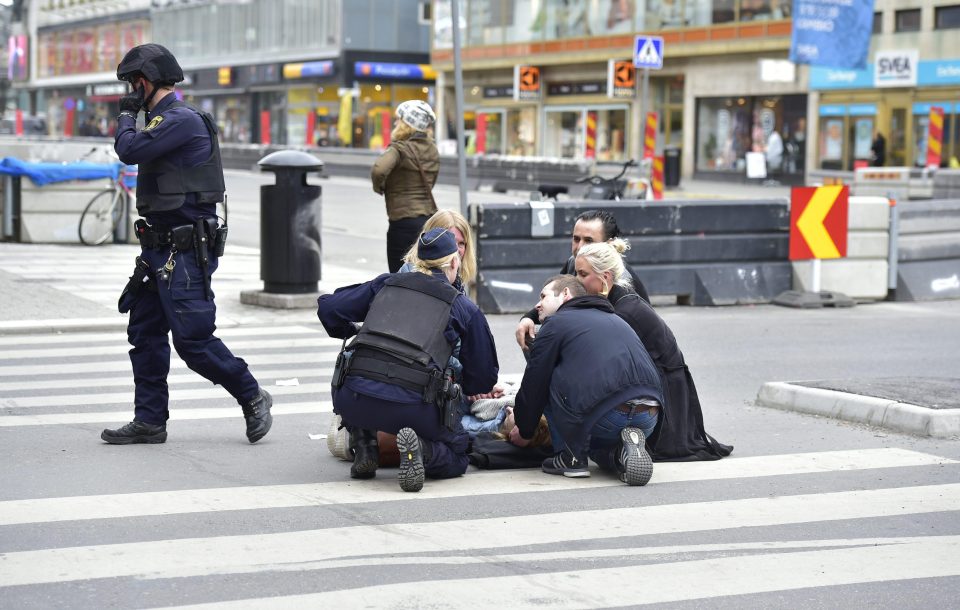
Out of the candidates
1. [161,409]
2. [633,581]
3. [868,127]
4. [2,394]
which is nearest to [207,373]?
[161,409]

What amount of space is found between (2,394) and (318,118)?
188 feet

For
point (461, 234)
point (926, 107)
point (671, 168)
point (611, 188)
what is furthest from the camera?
point (671, 168)

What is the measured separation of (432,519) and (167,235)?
2.16 metres

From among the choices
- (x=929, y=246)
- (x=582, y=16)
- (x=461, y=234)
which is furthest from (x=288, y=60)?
(x=461, y=234)

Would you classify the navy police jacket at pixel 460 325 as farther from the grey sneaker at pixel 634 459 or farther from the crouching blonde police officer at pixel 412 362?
the grey sneaker at pixel 634 459

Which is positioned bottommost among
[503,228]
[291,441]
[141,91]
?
[291,441]

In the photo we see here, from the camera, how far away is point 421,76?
64.6m

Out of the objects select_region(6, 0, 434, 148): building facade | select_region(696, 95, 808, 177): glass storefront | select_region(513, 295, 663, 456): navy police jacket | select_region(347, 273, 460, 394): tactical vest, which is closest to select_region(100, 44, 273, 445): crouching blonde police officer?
select_region(347, 273, 460, 394): tactical vest

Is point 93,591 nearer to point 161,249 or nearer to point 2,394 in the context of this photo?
Answer: point 161,249

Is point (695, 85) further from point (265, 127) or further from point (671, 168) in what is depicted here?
point (265, 127)

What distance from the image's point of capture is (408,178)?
11.2 m

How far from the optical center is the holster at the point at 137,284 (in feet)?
23.0

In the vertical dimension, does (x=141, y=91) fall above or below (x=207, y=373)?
above

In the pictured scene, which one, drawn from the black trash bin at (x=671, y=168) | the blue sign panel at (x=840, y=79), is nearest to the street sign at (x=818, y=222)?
the black trash bin at (x=671, y=168)
